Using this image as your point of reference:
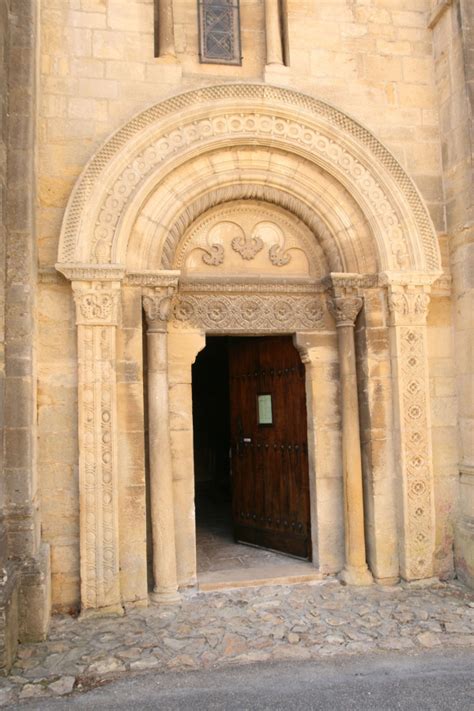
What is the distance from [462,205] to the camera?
5684 mm

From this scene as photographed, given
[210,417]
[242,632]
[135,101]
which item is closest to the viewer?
[242,632]

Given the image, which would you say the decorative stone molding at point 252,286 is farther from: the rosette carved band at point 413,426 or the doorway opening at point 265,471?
the rosette carved band at point 413,426

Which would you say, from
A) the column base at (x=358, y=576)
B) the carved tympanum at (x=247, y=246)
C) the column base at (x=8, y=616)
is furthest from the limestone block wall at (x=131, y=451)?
the column base at (x=358, y=576)

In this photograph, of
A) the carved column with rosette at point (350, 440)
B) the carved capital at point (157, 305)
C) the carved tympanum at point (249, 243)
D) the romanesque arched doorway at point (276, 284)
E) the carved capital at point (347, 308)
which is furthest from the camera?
the carved tympanum at point (249, 243)

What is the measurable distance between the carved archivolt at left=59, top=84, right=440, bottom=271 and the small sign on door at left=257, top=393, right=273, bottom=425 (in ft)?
6.28

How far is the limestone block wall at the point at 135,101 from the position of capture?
505 centimetres

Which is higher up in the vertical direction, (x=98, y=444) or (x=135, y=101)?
(x=135, y=101)

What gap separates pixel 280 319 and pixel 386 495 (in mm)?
1959

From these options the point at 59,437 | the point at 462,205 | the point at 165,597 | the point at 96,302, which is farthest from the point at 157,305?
the point at 462,205

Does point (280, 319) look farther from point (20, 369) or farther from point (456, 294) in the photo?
point (20, 369)

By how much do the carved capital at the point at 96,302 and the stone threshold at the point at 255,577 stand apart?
2561mm

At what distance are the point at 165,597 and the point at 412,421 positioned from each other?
2.74 m

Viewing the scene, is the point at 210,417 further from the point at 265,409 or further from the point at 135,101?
the point at 135,101

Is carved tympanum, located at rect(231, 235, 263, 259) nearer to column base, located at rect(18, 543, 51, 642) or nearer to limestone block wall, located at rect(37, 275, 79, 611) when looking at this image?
limestone block wall, located at rect(37, 275, 79, 611)
